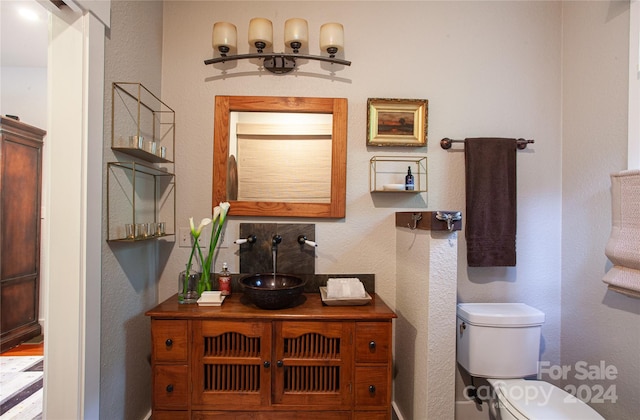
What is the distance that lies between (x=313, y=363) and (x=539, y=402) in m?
1.06

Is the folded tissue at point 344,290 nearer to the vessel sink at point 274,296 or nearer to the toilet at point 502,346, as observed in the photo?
the vessel sink at point 274,296

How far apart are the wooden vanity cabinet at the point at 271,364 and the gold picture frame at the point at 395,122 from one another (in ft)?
3.42

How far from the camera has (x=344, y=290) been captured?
4.95 ft

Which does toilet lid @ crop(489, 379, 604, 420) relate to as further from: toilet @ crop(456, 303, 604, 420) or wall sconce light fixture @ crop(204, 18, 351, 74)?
wall sconce light fixture @ crop(204, 18, 351, 74)

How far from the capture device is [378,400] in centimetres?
135

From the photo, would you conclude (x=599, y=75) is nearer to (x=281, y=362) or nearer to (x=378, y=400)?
(x=378, y=400)

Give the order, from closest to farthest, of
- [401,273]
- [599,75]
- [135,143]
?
[135,143], [599,75], [401,273]

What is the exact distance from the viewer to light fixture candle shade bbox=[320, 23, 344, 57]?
1.61m

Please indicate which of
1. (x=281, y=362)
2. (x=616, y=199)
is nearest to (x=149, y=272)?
(x=281, y=362)

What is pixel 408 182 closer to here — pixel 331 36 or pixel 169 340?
pixel 331 36

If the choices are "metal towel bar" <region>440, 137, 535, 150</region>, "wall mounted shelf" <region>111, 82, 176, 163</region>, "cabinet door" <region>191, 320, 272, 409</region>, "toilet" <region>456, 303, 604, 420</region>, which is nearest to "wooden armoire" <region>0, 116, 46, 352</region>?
"wall mounted shelf" <region>111, 82, 176, 163</region>

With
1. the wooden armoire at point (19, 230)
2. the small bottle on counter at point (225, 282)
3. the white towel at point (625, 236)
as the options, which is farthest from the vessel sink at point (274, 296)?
the wooden armoire at point (19, 230)

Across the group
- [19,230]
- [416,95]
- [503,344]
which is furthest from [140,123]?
[503,344]

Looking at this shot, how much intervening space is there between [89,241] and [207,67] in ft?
4.04
